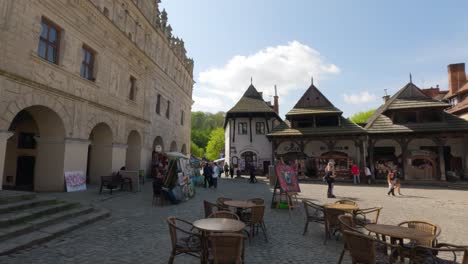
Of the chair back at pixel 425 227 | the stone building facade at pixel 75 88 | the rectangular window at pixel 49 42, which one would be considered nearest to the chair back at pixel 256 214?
the chair back at pixel 425 227

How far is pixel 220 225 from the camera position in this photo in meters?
4.92

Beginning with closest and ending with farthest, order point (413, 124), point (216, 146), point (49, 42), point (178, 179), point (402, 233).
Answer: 1. point (402, 233)
2. point (49, 42)
3. point (178, 179)
4. point (413, 124)
5. point (216, 146)

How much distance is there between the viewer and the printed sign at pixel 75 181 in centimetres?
1185

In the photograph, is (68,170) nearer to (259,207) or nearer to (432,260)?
(259,207)

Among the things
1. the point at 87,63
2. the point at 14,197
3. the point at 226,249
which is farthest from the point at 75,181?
the point at 226,249

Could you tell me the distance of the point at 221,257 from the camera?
157 inches

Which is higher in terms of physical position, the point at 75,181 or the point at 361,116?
the point at 361,116

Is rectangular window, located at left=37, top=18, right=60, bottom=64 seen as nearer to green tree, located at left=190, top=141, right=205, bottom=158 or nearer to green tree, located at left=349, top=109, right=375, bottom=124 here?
green tree, located at left=190, top=141, right=205, bottom=158

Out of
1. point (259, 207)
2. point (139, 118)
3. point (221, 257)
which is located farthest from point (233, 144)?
point (221, 257)

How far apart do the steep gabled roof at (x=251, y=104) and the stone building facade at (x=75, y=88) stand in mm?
10357

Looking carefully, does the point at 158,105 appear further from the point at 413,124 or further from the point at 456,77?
the point at 456,77

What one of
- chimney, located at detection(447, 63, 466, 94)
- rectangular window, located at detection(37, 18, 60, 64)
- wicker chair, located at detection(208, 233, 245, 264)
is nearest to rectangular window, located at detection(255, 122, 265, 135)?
rectangular window, located at detection(37, 18, 60, 64)

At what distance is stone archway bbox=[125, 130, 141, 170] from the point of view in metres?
19.4

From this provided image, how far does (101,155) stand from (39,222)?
379 inches
